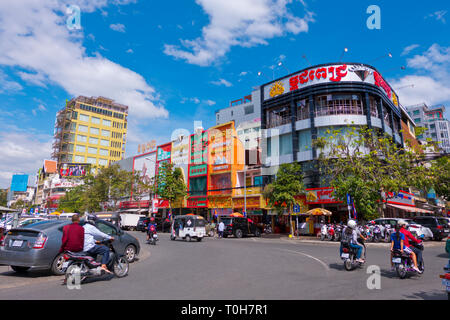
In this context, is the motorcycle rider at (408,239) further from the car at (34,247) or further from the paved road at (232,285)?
the car at (34,247)

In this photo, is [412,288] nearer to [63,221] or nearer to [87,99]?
[63,221]

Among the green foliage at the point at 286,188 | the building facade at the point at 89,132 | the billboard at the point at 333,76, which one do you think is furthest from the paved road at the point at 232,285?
the building facade at the point at 89,132

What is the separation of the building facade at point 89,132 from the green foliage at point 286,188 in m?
79.8

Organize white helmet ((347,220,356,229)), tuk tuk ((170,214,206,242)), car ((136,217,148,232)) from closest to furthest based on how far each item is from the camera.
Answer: white helmet ((347,220,356,229))
tuk tuk ((170,214,206,242))
car ((136,217,148,232))

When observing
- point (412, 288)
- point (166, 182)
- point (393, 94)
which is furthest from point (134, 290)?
point (393, 94)

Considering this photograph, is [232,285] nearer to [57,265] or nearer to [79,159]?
[57,265]

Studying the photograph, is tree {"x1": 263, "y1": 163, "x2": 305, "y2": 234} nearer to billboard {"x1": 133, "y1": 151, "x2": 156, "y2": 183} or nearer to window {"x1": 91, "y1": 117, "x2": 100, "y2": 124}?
billboard {"x1": 133, "y1": 151, "x2": 156, "y2": 183}

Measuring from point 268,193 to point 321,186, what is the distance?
220 inches

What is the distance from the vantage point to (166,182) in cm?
4538

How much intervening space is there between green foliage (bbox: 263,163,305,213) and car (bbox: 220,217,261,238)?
125 inches

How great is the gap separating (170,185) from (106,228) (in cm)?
3421

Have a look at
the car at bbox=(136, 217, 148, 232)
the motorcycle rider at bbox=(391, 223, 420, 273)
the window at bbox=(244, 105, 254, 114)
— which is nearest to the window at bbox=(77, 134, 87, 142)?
the window at bbox=(244, 105, 254, 114)

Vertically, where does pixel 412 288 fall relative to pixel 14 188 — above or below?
below

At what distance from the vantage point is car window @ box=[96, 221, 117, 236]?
10.9m
